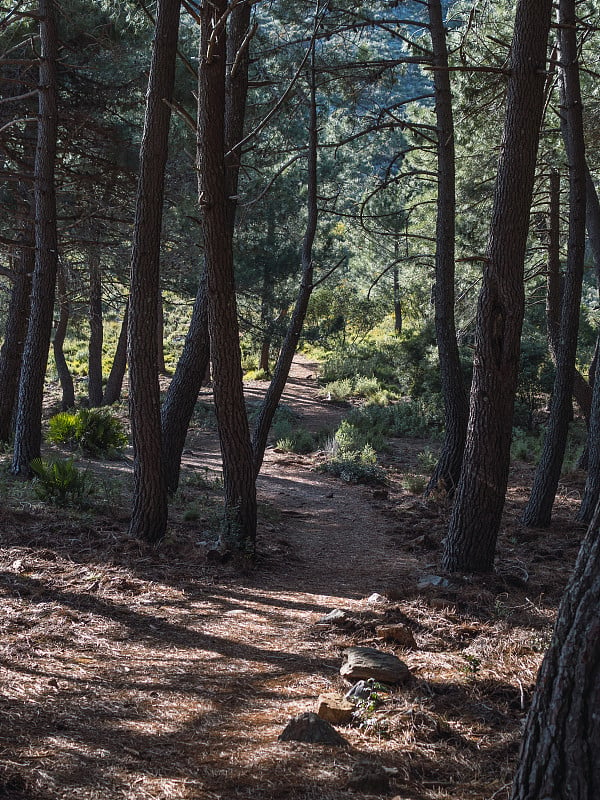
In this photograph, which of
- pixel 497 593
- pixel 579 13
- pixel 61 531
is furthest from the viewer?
pixel 579 13

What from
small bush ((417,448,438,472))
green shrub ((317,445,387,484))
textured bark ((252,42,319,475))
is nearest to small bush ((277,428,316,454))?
green shrub ((317,445,387,484))

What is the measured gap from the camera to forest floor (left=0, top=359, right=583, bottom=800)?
9.01ft

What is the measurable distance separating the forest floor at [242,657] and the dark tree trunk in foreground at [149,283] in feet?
1.29

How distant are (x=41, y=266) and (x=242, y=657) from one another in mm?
8019

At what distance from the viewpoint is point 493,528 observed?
6484 mm

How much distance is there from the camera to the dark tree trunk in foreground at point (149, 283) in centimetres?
715

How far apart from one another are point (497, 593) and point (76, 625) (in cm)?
326

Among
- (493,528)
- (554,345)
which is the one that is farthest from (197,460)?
(493,528)

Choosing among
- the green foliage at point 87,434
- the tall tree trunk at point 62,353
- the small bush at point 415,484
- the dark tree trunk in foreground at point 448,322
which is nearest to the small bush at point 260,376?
the tall tree trunk at point 62,353

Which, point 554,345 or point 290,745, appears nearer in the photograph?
point 290,745

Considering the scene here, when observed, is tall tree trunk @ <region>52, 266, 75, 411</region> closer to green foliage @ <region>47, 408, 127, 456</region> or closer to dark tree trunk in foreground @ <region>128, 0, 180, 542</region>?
green foliage @ <region>47, 408, 127, 456</region>

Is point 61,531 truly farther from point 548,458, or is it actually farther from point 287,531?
point 548,458

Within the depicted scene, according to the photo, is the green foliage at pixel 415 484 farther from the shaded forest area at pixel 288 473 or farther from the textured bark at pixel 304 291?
the textured bark at pixel 304 291

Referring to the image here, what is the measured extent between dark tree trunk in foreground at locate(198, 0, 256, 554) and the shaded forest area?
23mm
